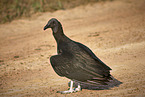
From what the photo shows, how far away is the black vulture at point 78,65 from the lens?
550cm

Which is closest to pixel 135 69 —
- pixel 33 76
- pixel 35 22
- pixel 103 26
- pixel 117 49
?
pixel 117 49

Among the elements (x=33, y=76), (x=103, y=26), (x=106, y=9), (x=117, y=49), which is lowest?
(x=33, y=76)

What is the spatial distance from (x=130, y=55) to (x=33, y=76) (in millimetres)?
3800

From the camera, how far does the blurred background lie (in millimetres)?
17417

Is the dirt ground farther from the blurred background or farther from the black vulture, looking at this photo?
the blurred background

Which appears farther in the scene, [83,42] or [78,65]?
[83,42]

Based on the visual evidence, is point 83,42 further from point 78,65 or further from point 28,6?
point 28,6

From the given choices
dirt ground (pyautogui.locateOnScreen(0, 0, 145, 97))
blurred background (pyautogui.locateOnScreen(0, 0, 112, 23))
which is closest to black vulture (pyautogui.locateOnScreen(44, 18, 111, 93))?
dirt ground (pyautogui.locateOnScreen(0, 0, 145, 97))

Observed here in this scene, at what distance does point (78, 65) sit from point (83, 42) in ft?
18.6

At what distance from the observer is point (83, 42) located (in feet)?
37.0

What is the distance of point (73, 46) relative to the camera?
6.04 m

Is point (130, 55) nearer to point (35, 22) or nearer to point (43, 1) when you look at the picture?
point (35, 22)

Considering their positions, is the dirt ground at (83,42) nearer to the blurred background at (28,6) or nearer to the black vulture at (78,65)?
the black vulture at (78,65)

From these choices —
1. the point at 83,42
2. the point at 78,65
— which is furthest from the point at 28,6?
the point at 78,65
